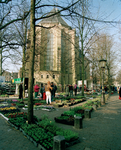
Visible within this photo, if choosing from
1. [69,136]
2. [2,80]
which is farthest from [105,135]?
[2,80]

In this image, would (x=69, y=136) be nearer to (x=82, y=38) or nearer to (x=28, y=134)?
(x=28, y=134)

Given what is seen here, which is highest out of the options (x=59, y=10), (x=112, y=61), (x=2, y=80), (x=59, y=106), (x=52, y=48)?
(x=52, y=48)

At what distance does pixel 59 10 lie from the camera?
5672mm

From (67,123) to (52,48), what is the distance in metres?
46.1

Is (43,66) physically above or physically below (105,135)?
above

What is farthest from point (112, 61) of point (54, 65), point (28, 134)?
point (28, 134)

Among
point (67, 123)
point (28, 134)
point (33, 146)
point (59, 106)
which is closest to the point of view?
point (33, 146)

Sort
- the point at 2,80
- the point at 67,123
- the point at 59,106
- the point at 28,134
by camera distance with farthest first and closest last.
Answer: the point at 2,80 → the point at 59,106 → the point at 67,123 → the point at 28,134

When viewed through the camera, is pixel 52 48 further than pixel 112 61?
Yes

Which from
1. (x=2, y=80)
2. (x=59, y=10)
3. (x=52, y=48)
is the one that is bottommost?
(x=2, y=80)

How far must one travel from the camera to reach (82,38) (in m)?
18.7

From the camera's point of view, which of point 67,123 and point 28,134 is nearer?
point 28,134

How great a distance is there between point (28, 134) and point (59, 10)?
5127 millimetres

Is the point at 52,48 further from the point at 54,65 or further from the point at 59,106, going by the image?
the point at 59,106
